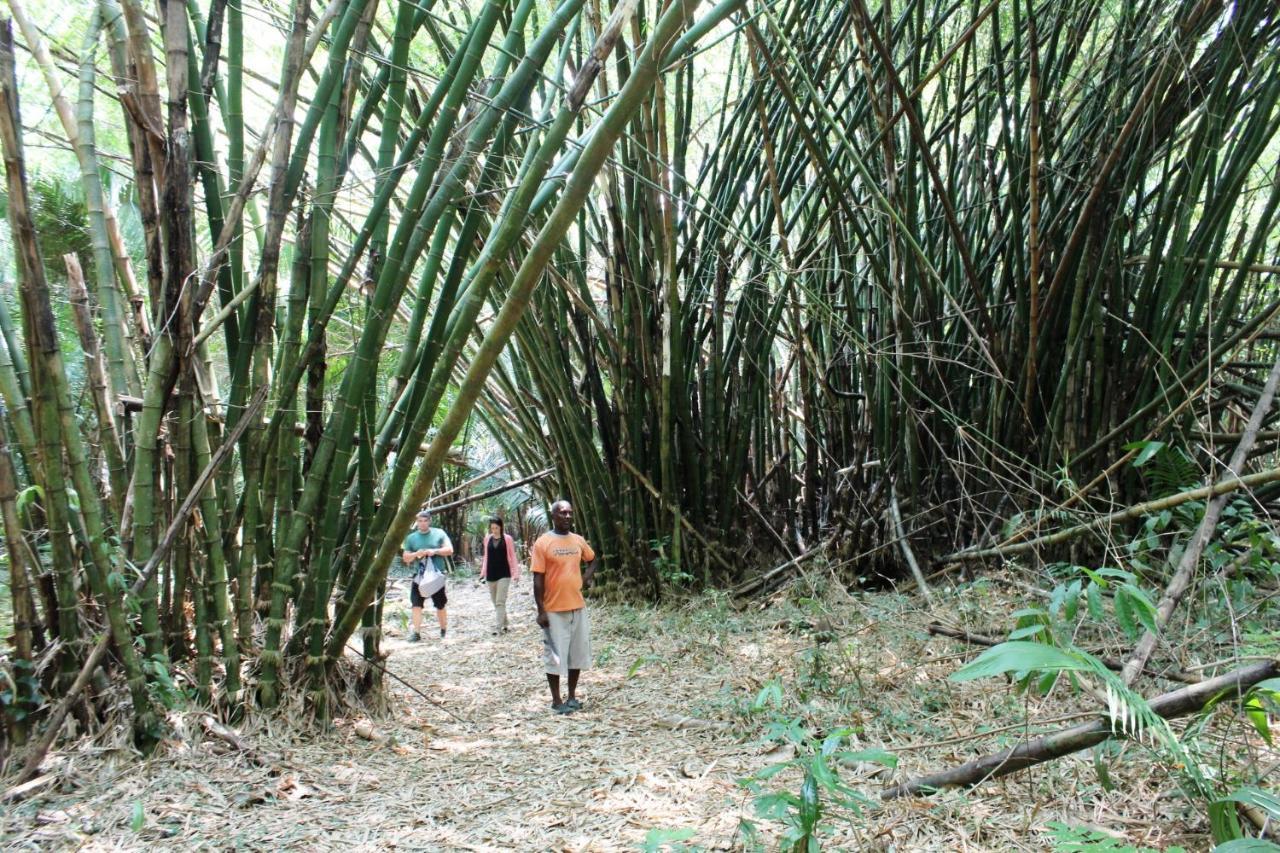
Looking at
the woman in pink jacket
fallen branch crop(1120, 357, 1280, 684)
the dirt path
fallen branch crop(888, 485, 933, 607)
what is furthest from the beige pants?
fallen branch crop(1120, 357, 1280, 684)

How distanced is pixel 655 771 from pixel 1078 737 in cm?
105

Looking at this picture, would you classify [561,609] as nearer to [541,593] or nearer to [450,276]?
[541,593]

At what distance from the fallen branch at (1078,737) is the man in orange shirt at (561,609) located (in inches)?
60.3

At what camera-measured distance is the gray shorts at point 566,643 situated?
115 inches

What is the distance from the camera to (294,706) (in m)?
2.29

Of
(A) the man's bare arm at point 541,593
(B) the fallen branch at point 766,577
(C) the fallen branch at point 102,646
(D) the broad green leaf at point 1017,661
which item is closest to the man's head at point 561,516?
(A) the man's bare arm at point 541,593

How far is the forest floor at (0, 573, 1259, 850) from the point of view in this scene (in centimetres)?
153

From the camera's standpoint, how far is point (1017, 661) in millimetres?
968

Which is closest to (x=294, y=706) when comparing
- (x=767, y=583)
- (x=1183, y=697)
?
(x=1183, y=697)

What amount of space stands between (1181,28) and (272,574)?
2957 mm

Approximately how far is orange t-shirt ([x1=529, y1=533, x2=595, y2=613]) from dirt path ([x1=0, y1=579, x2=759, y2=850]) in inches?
14.7

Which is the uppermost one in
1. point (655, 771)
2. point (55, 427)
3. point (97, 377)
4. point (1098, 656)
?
point (97, 377)

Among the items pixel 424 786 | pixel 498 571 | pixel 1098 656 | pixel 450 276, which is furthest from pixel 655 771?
pixel 498 571

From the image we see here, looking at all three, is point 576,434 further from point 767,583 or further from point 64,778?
point 64,778
